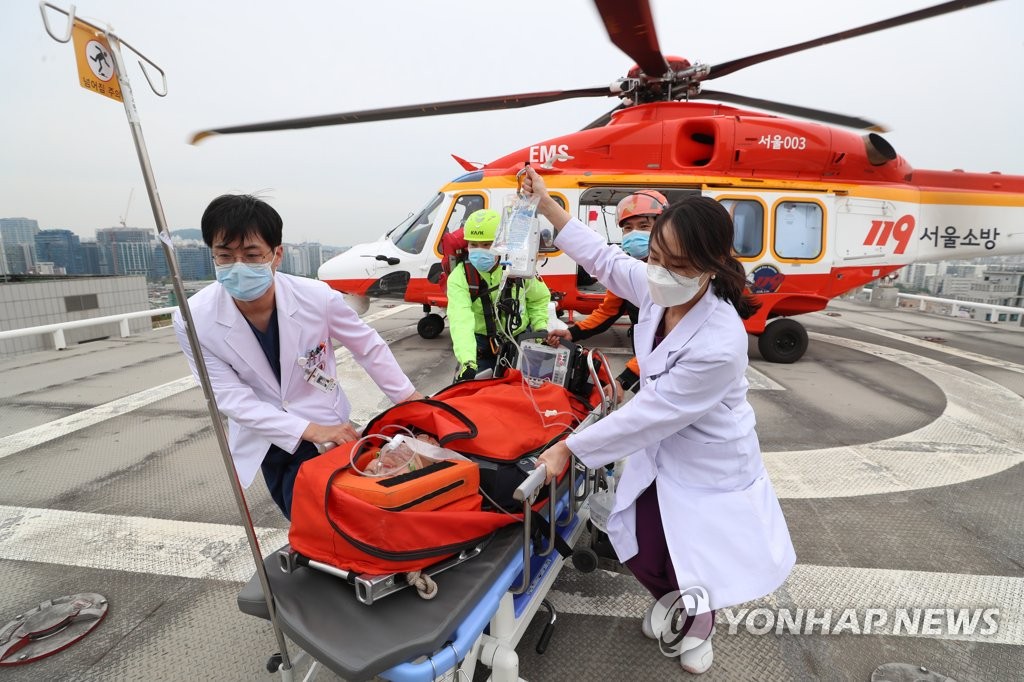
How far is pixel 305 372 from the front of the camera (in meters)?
2.10

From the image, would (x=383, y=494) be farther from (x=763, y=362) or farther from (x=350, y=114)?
(x=763, y=362)

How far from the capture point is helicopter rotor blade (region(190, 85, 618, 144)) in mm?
5363

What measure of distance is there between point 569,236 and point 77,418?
489 cm

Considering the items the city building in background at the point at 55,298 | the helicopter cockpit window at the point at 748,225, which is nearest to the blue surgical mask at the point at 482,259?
the helicopter cockpit window at the point at 748,225

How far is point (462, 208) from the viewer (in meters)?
7.37

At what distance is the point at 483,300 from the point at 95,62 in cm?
219

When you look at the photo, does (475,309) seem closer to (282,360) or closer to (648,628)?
(282,360)

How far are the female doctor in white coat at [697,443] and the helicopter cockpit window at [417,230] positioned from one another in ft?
20.5

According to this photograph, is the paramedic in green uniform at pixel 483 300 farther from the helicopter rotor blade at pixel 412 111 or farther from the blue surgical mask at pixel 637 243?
the helicopter rotor blade at pixel 412 111

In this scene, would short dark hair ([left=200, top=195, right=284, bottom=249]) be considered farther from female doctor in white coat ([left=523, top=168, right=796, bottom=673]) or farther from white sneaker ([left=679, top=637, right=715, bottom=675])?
white sneaker ([left=679, top=637, right=715, bottom=675])

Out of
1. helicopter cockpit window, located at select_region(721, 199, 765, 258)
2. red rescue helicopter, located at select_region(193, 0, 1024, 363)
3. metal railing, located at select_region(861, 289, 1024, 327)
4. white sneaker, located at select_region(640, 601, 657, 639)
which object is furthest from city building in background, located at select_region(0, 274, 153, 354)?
metal railing, located at select_region(861, 289, 1024, 327)

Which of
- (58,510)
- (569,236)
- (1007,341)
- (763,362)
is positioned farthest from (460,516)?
(1007,341)

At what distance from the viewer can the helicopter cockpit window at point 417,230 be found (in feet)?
25.0

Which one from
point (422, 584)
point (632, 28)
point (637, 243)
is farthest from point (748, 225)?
point (422, 584)
